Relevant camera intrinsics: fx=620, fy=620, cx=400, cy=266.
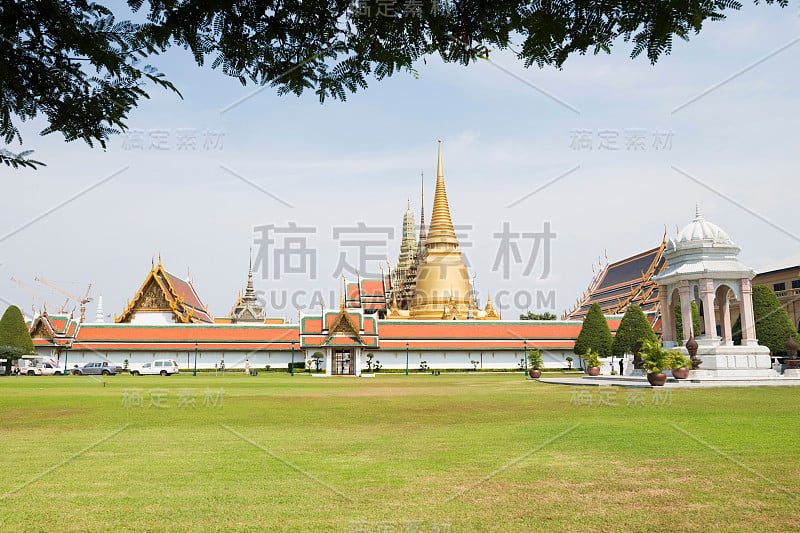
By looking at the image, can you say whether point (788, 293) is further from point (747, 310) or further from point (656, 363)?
point (656, 363)

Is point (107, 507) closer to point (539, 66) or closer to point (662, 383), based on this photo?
point (539, 66)

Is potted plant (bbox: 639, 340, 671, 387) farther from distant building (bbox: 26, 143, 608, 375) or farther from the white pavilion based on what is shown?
distant building (bbox: 26, 143, 608, 375)

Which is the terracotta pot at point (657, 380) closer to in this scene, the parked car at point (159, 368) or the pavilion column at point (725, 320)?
the pavilion column at point (725, 320)

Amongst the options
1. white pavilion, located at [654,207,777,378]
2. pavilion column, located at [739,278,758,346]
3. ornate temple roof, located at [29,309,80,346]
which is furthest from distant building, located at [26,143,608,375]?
pavilion column, located at [739,278,758,346]

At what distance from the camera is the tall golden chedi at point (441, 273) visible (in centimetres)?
6931

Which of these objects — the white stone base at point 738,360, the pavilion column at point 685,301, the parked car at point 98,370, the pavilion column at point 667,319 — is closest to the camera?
the white stone base at point 738,360

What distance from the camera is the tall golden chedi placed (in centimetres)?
6931

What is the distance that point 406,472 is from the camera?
6910mm

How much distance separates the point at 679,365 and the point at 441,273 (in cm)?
4776

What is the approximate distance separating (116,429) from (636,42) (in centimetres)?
1072

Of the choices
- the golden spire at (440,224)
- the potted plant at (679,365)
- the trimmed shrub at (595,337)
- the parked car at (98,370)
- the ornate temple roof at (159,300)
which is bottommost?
the parked car at (98,370)

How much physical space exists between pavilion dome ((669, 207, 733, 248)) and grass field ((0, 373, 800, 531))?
20312 mm

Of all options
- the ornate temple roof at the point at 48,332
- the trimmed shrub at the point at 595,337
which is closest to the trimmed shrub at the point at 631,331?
the trimmed shrub at the point at 595,337

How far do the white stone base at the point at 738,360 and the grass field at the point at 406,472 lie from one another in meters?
16.8
